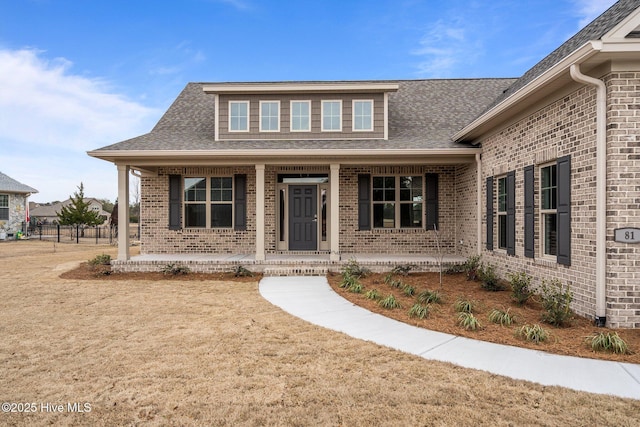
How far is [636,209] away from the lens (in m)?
4.67

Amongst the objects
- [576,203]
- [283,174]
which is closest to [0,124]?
[283,174]

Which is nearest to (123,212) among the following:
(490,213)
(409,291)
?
(409,291)

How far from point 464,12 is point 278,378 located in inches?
554

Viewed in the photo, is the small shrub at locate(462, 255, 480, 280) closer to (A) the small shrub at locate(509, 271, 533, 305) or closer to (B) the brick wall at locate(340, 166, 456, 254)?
(A) the small shrub at locate(509, 271, 533, 305)

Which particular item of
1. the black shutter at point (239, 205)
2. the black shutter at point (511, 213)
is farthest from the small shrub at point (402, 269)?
the black shutter at point (239, 205)

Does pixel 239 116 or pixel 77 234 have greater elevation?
pixel 239 116

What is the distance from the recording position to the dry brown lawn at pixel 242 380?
2637 mm

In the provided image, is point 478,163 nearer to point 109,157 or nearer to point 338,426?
point 338,426

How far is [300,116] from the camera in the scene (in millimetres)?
10555

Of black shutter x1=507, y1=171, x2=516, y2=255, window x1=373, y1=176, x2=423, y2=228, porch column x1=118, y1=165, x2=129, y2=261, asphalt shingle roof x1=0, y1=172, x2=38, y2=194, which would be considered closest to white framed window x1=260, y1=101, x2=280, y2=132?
window x1=373, y1=176, x2=423, y2=228

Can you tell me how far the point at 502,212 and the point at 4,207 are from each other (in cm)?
2822

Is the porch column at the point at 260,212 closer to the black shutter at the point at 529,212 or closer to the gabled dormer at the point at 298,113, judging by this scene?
the gabled dormer at the point at 298,113

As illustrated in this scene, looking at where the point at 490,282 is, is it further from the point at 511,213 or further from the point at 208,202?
the point at 208,202

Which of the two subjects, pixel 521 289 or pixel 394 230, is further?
pixel 394 230
